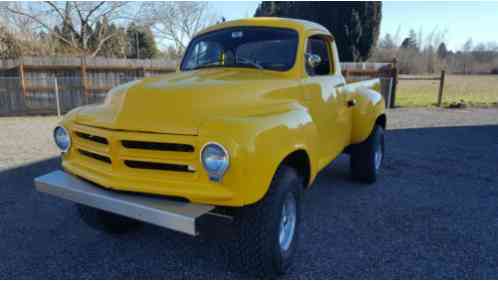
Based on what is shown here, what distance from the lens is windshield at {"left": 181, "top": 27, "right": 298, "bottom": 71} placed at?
3270 millimetres

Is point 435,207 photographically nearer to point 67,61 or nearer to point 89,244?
point 89,244

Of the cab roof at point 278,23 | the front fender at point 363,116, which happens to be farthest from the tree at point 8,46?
the front fender at point 363,116

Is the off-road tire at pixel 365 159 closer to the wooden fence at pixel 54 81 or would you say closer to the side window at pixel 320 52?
the side window at pixel 320 52

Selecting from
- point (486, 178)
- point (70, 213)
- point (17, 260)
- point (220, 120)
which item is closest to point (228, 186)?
point (220, 120)

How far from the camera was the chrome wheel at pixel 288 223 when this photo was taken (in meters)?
2.70

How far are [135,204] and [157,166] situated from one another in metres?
0.29

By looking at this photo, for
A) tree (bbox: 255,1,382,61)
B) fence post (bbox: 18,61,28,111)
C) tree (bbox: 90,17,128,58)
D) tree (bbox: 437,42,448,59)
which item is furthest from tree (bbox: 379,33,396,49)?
fence post (bbox: 18,61,28,111)

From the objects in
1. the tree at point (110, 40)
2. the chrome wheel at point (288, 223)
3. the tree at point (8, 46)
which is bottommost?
the chrome wheel at point (288, 223)

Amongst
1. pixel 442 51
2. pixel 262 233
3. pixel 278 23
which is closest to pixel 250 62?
pixel 278 23

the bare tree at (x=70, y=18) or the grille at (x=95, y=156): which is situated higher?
the bare tree at (x=70, y=18)

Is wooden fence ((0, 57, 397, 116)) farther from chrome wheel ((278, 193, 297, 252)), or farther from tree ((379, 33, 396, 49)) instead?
tree ((379, 33, 396, 49))

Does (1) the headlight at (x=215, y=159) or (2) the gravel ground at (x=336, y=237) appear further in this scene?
(2) the gravel ground at (x=336, y=237)

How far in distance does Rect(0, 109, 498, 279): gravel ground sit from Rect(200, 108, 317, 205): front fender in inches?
38.2

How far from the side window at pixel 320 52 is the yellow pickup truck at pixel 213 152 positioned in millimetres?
154
